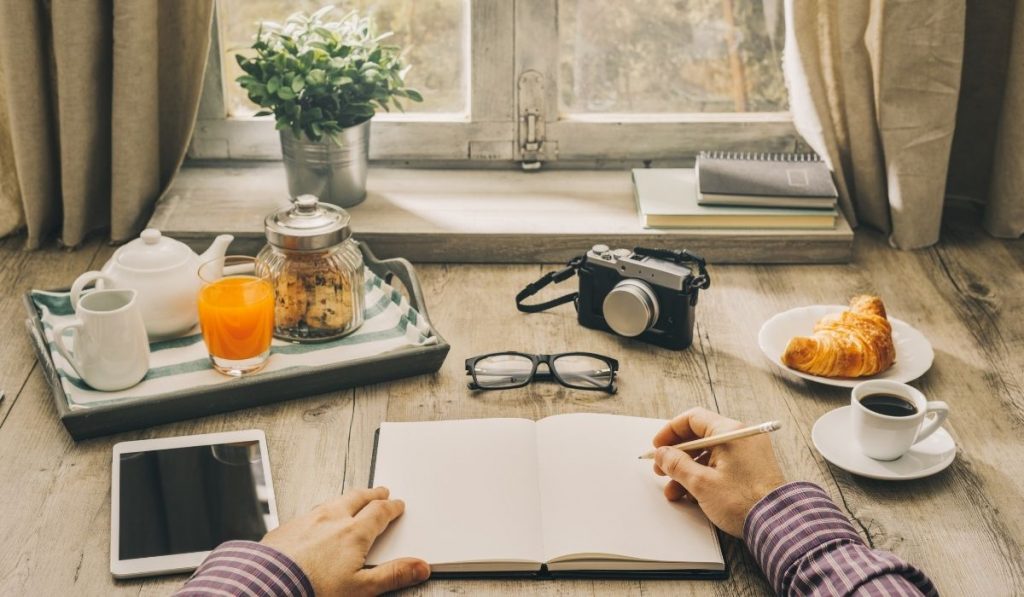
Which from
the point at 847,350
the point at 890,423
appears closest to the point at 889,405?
the point at 890,423

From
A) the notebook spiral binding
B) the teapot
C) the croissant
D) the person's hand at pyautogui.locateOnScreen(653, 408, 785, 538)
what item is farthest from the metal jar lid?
the notebook spiral binding

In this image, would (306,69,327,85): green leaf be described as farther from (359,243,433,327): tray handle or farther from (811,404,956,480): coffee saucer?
(811,404,956,480): coffee saucer

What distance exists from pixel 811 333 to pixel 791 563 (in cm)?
54

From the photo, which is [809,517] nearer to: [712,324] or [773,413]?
[773,413]

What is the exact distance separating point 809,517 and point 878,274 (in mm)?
759

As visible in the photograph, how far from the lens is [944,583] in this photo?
1.03 metres

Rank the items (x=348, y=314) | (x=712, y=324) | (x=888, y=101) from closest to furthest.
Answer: (x=348, y=314) < (x=712, y=324) < (x=888, y=101)

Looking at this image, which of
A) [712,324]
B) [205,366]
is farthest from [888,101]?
[205,366]

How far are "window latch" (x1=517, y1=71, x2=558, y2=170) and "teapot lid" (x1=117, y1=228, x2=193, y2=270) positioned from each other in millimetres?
755

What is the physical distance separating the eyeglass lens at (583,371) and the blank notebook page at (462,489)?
5.3 inches

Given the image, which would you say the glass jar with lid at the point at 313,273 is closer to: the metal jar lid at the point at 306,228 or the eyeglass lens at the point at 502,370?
the metal jar lid at the point at 306,228

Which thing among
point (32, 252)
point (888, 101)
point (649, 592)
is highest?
point (888, 101)

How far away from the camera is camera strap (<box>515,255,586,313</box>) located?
1.49m

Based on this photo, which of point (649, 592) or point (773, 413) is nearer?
point (649, 592)
